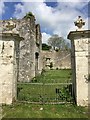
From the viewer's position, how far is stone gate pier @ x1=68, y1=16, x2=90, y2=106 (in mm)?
7121

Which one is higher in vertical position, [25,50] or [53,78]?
[25,50]

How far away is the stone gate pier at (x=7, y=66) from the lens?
7504 millimetres

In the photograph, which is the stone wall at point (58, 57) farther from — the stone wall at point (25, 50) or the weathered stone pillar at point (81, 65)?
the weathered stone pillar at point (81, 65)

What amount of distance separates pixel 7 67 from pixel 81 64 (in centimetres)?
252

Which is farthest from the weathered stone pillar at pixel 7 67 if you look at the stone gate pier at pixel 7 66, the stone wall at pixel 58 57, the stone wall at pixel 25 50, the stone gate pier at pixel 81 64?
the stone wall at pixel 58 57

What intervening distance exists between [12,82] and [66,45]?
1459 inches

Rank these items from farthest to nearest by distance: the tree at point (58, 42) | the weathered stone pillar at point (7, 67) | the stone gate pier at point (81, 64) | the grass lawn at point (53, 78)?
the tree at point (58, 42), the grass lawn at point (53, 78), the weathered stone pillar at point (7, 67), the stone gate pier at point (81, 64)

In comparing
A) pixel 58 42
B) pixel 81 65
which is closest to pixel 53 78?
pixel 81 65

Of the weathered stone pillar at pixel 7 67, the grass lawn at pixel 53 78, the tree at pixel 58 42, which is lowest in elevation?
the grass lawn at pixel 53 78

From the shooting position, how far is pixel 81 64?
7.22 m

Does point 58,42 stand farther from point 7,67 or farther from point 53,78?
point 7,67

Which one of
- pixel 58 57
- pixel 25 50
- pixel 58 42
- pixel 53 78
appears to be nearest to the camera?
pixel 25 50

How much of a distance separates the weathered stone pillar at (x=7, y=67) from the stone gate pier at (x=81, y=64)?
209cm

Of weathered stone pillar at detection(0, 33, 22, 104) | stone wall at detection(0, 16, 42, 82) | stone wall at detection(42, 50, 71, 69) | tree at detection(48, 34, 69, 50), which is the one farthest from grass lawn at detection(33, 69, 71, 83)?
tree at detection(48, 34, 69, 50)
